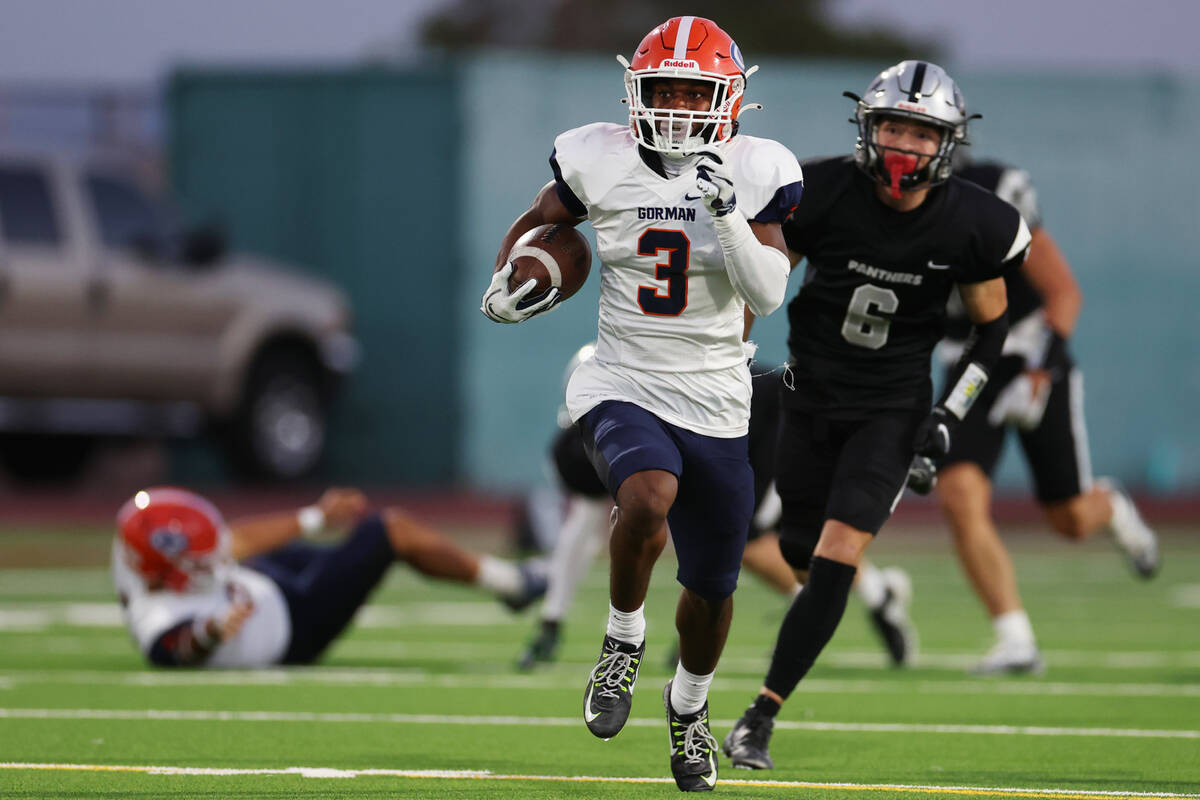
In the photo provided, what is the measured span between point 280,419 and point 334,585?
8.56m

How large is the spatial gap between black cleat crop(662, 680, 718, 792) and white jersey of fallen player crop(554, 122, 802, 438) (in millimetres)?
732

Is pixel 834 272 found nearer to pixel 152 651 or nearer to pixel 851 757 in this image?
pixel 851 757

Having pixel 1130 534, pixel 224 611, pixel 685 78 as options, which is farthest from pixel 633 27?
pixel 685 78

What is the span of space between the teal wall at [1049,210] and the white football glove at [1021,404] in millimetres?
10187

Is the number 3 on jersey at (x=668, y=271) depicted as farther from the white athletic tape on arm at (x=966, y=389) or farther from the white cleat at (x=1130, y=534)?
the white cleat at (x=1130, y=534)

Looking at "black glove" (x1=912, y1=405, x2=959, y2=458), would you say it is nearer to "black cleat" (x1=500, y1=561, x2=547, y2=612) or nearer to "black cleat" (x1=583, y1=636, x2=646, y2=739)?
"black cleat" (x1=583, y1=636, x2=646, y2=739)

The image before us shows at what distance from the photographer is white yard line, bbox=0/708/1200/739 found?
6.39 meters

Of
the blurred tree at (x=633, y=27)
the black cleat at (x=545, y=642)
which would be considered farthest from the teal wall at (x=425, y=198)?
the blurred tree at (x=633, y=27)

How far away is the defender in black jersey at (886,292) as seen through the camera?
20.4ft

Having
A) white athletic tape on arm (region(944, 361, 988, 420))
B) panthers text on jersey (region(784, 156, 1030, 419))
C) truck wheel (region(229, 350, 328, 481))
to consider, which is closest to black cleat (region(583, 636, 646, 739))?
panthers text on jersey (region(784, 156, 1030, 419))

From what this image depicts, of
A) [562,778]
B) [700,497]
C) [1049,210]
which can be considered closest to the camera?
[700,497]

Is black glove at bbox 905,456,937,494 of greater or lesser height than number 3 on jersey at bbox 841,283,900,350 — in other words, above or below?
below

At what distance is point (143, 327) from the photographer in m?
15.0

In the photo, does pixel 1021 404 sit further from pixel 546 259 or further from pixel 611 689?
pixel 611 689
